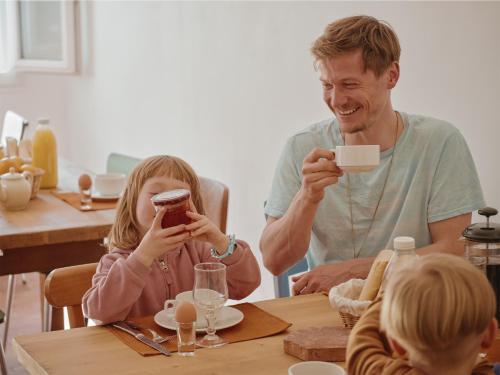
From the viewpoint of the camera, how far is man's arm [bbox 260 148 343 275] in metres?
1.99

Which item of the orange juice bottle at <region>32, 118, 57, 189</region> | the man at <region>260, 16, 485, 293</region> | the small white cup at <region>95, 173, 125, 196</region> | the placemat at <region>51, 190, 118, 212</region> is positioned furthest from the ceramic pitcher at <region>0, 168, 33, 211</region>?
the man at <region>260, 16, 485, 293</region>

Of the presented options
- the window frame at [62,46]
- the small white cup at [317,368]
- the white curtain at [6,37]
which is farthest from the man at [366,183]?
the white curtain at [6,37]

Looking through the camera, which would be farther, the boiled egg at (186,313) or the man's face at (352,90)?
the man's face at (352,90)

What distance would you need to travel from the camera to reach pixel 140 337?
1.68 meters

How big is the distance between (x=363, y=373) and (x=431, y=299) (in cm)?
24

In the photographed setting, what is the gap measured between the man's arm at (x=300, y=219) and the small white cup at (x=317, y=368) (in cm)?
62

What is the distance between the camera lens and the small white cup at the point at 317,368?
1.45 meters

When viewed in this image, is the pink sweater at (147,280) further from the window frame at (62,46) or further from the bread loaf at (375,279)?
the window frame at (62,46)

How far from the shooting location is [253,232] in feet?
13.0

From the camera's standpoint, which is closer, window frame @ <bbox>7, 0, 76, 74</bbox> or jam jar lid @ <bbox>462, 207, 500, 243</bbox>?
jam jar lid @ <bbox>462, 207, 500, 243</bbox>

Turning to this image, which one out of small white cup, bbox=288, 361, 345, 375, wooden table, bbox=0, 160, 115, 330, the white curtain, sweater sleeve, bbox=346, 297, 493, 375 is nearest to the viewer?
sweater sleeve, bbox=346, 297, 493, 375

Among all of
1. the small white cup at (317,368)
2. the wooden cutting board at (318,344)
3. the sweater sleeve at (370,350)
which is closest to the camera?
the sweater sleeve at (370,350)

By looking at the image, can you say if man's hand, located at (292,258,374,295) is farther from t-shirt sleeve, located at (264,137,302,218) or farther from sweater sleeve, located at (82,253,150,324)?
sweater sleeve, located at (82,253,150,324)

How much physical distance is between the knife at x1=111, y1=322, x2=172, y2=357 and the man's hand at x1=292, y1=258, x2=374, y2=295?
49 centimetres
